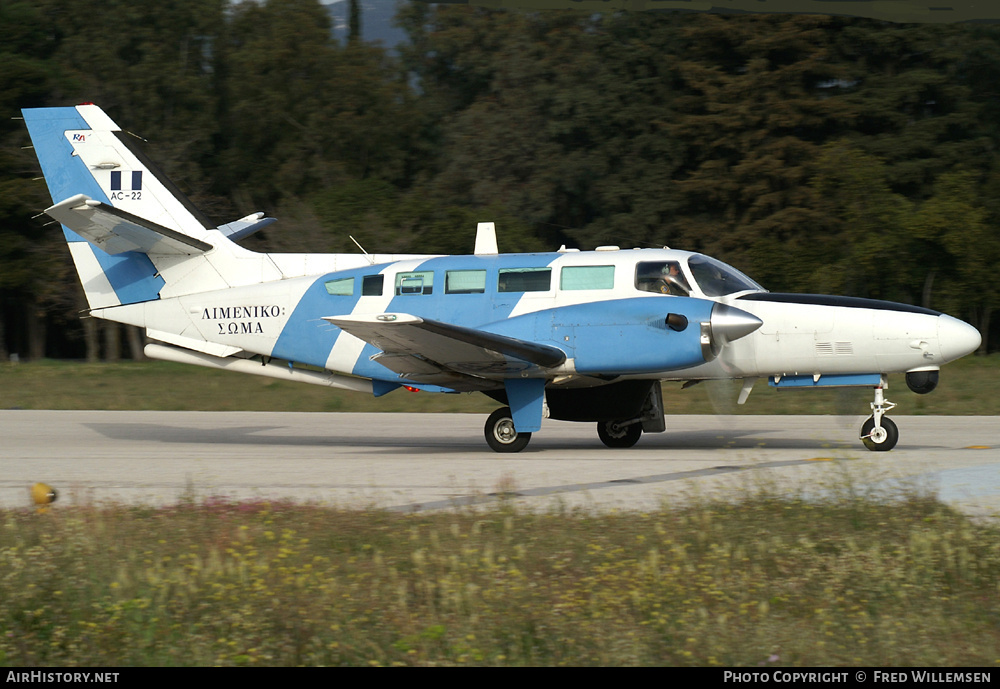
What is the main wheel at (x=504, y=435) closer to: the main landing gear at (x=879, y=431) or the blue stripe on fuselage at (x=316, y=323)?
the blue stripe on fuselage at (x=316, y=323)

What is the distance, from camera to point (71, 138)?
1490 cm

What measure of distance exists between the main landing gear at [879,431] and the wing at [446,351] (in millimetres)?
3820

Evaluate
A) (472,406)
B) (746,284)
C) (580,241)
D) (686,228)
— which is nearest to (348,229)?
(580,241)

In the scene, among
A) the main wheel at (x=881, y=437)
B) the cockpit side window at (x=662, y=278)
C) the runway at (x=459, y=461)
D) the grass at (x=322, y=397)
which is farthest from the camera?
the grass at (x=322, y=397)

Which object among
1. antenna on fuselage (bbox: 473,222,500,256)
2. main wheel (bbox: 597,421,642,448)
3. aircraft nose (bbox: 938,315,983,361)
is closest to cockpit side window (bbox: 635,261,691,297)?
main wheel (bbox: 597,421,642,448)

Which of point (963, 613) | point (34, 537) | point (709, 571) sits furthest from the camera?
point (34, 537)

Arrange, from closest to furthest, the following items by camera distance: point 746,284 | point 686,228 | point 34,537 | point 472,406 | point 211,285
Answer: point 34,537, point 746,284, point 211,285, point 472,406, point 686,228

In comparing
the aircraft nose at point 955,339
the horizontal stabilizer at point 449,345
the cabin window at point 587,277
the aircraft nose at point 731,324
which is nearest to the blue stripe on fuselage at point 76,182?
the horizontal stabilizer at point 449,345

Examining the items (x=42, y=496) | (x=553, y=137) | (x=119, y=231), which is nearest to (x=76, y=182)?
(x=119, y=231)

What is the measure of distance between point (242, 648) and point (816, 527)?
438 centimetres

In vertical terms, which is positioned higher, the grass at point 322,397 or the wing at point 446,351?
the wing at point 446,351

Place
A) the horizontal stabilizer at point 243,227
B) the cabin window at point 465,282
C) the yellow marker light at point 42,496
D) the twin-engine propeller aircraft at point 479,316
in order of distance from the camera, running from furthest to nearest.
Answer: the horizontal stabilizer at point 243,227, the cabin window at point 465,282, the twin-engine propeller aircraft at point 479,316, the yellow marker light at point 42,496

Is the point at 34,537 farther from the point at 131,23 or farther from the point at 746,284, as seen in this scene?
the point at 131,23

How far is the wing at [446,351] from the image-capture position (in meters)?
11.9
